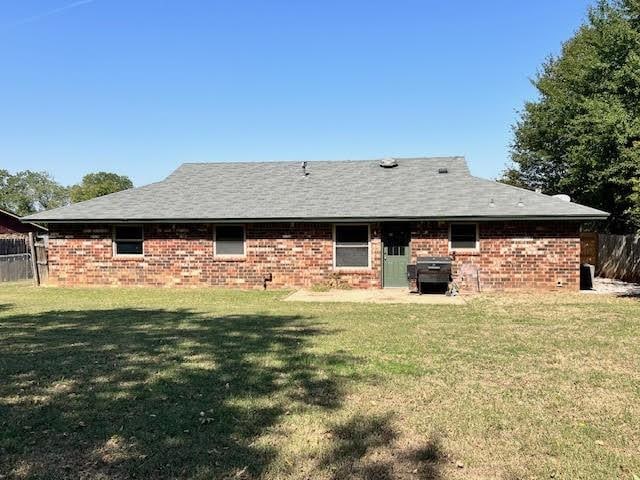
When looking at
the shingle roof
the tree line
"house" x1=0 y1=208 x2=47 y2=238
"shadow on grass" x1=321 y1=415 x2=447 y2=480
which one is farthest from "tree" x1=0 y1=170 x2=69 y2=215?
"shadow on grass" x1=321 y1=415 x2=447 y2=480

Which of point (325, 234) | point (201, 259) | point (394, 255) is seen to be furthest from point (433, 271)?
point (201, 259)

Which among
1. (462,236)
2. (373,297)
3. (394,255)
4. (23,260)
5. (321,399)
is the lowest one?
(373,297)

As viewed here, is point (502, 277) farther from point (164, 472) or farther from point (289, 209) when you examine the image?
point (164, 472)

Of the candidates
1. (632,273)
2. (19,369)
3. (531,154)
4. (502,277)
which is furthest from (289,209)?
(531,154)

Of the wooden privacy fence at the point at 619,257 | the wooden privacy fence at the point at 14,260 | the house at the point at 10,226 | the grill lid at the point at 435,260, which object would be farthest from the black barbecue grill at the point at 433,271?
the house at the point at 10,226

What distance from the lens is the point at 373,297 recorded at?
45.5 feet

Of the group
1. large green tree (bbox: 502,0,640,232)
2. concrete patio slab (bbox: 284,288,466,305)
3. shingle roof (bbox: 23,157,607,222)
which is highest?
large green tree (bbox: 502,0,640,232)

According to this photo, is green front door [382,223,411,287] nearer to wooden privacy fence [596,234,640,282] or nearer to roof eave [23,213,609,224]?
roof eave [23,213,609,224]

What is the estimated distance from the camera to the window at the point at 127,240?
56.5 feet

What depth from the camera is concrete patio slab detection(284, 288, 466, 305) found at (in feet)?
43.0

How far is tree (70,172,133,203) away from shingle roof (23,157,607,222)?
4747cm

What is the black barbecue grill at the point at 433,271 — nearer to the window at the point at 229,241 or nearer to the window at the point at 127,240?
the window at the point at 229,241

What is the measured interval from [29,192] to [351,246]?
8062 centimetres

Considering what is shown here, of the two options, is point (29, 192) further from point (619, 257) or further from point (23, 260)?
point (619, 257)
